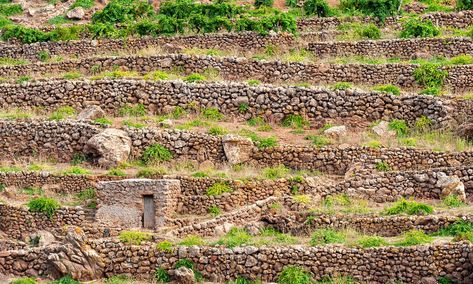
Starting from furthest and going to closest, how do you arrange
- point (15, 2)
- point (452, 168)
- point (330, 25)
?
point (15, 2) → point (330, 25) → point (452, 168)

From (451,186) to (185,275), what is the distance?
30.9 ft

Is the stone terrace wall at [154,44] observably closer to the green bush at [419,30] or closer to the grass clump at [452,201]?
the green bush at [419,30]

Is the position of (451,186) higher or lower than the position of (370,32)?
lower

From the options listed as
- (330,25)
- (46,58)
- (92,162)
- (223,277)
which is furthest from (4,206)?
(330,25)

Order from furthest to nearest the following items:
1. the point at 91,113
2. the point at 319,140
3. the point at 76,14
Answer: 1. the point at 76,14
2. the point at 91,113
3. the point at 319,140

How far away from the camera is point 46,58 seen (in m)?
56.3

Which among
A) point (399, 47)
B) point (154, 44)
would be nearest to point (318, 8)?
point (399, 47)

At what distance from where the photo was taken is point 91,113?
50312 millimetres

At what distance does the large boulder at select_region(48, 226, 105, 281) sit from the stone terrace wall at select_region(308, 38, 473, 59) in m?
16.3

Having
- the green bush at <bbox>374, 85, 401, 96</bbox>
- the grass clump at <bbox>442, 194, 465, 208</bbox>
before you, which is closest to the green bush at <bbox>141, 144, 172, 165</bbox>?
the green bush at <bbox>374, 85, 401, 96</bbox>

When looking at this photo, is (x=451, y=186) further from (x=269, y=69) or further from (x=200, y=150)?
(x=269, y=69)

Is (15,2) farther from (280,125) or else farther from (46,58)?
(280,125)

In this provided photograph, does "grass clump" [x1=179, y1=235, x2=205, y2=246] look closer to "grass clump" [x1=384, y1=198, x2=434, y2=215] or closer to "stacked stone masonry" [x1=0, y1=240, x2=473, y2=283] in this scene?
"stacked stone masonry" [x1=0, y1=240, x2=473, y2=283]

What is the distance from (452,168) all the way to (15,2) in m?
25.5
